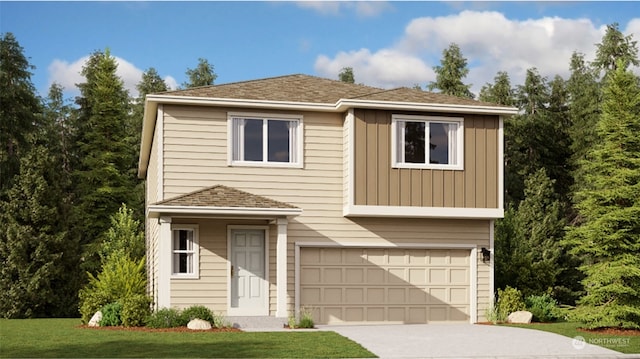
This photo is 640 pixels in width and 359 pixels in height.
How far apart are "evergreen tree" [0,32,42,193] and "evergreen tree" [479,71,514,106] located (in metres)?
24.3

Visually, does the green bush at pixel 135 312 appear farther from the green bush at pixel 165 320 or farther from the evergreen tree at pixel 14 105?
the evergreen tree at pixel 14 105

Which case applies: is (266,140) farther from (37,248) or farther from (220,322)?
(37,248)

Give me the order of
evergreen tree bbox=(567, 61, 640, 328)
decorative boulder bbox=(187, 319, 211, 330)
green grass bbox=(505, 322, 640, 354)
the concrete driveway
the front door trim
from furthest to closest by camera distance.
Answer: the front door trim → evergreen tree bbox=(567, 61, 640, 328) → decorative boulder bbox=(187, 319, 211, 330) → green grass bbox=(505, 322, 640, 354) → the concrete driveway

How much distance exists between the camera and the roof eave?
20500 mm

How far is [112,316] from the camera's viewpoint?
817 inches

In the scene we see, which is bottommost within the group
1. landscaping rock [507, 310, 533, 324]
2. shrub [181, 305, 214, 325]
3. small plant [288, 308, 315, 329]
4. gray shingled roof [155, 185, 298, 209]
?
landscaping rock [507, 310, 533, 324]

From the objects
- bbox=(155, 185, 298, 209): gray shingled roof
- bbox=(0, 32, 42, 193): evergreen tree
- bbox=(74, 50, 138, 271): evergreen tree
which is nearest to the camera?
bbox=(155, 185, 298, 209): gray shingled roof

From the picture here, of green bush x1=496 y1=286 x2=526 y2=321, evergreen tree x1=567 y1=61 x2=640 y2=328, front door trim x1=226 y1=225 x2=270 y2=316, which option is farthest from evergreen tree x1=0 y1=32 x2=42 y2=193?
evergreen tree x1=567 y1=61 x2=640 y2=328

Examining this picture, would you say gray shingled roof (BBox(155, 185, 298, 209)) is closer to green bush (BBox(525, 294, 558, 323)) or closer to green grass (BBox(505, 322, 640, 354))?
green grass (BBox(505, 322, 640, 354))

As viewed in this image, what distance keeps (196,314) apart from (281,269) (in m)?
2.27

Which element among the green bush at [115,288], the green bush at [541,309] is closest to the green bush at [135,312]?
the green bush at [115,288]

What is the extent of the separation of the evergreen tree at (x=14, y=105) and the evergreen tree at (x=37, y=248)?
8.01 m

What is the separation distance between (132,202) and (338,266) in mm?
21036

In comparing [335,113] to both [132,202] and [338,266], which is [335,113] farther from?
[132,202]
